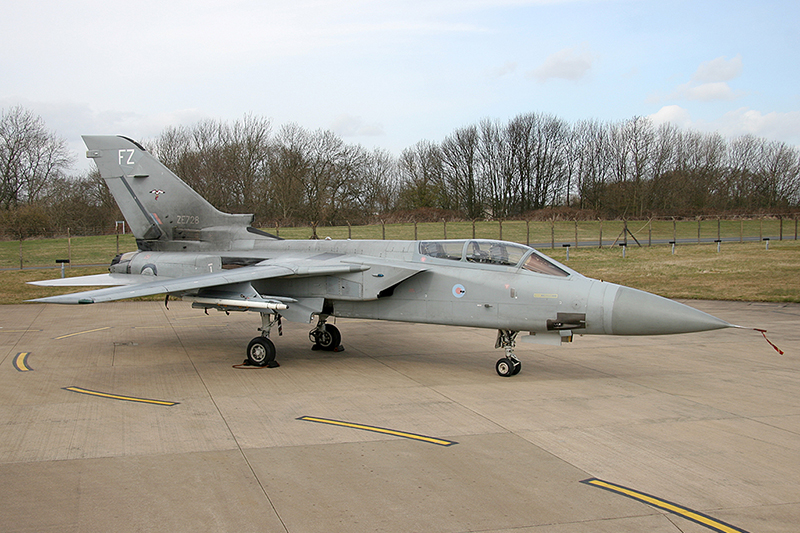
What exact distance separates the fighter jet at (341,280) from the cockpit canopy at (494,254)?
2 cm

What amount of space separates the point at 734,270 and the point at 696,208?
168ft

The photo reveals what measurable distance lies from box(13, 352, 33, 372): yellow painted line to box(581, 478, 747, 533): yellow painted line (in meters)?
10.4

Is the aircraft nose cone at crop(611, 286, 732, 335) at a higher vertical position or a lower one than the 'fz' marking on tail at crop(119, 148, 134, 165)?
lower

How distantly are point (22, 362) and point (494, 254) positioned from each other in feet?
31.2

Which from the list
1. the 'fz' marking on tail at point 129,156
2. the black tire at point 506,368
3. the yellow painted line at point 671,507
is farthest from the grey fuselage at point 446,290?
the yellow painted line at point 671,507

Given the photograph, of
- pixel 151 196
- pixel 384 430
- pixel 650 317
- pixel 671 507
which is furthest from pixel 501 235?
pixel 671 507

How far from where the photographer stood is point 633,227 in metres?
63.2

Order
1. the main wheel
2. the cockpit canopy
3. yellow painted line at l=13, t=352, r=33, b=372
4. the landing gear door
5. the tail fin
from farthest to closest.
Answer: the tail fin < the landing gear door < the main wheel < yellow painted line at l=13, t=352, r=33, b=372 < the cockpit canopy

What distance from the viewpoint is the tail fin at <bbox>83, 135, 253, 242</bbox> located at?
1391 centimetres

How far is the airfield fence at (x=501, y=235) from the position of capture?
37.5m

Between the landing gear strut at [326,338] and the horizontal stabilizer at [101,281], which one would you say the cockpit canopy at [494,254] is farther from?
the horizontal stabilizer at [101,281]

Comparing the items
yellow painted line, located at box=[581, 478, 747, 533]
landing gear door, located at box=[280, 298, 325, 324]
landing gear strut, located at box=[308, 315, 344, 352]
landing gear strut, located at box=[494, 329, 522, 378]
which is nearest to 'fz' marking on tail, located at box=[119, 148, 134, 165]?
landing gear door, located at box=[280, 298, 325, 324]

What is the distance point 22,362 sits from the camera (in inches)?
464

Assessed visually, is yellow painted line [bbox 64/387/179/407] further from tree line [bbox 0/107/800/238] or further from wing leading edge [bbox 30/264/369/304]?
tree line [bbox 0/107/800/238]
